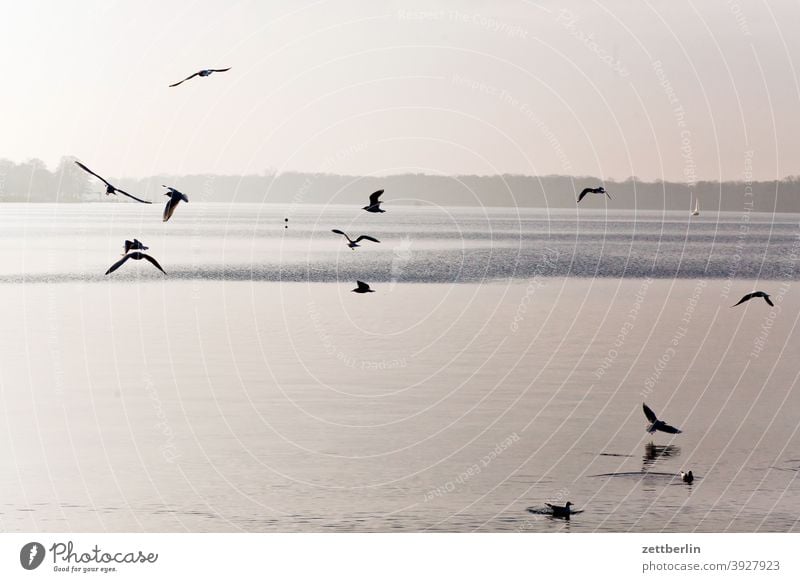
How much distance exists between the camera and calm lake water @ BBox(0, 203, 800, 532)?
2539cm

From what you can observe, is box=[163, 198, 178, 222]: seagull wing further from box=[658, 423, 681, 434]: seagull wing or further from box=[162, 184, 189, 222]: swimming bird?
box=[658, 423, 681, 434]: seagull wing

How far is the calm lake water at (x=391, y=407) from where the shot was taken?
83.3 ft

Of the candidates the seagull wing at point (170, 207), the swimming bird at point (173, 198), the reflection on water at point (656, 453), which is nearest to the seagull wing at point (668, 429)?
the reflection on water at point (656, 453)

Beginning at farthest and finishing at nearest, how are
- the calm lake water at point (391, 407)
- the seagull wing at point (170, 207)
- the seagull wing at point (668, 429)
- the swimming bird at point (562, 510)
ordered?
the seagull wing at point (668, 429), the seagull wing at point (170, 207), the calm lake water at point (391, 407), the swimming bird at point (562, 510)

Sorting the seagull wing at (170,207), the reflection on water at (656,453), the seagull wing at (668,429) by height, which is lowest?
the reflection on water at (656,453)

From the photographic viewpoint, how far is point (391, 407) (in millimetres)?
Answer: 34906

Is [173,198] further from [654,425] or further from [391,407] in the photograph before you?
[654,425]

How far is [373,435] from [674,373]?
547 inches

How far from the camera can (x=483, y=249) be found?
11312 cm

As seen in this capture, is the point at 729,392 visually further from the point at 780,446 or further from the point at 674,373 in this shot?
the point at 780,446

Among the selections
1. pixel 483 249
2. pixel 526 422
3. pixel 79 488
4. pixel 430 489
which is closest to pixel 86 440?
pixel 79 488

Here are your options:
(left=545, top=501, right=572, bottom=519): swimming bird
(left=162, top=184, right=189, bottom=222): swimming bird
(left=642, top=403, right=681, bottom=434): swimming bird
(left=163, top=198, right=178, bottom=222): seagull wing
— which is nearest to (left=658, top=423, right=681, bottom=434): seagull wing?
(left=642, top=403, right=681, bottom=434): swimming bird

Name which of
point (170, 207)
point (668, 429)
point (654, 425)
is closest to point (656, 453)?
point (668, 429)

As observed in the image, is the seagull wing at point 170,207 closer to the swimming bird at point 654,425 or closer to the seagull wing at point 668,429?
the swimming bird at point 654,425
